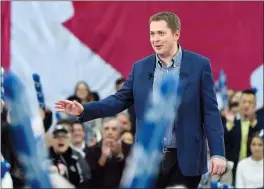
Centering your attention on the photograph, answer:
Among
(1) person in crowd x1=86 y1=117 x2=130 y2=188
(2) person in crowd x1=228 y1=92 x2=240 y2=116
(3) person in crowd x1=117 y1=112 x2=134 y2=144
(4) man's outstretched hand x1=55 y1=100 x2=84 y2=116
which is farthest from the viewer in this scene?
(2) person in crowd x1=228 y1=92 x2=240 y2=116

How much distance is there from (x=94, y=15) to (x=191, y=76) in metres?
6.85

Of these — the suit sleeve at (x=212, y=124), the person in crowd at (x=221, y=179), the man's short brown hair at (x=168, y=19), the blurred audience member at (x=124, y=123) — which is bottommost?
the person in crowd at (x=221, y=179)

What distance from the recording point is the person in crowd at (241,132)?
6836mm

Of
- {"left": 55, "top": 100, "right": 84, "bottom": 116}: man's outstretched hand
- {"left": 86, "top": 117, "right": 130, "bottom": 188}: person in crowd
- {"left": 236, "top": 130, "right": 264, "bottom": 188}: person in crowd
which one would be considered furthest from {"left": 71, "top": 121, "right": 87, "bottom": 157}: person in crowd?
{"left": 55, "top": 100, "right": 84, "bottom": 116}: man's outstretched hand

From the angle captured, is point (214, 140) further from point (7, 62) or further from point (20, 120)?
point (7, 62)

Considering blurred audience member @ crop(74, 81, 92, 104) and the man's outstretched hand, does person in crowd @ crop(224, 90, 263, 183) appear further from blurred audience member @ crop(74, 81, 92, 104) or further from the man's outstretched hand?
the man's outstretched hand

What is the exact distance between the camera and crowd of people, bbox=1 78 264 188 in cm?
529

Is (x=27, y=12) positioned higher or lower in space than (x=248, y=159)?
higher

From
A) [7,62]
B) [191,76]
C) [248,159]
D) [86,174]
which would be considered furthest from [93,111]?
[7,62]

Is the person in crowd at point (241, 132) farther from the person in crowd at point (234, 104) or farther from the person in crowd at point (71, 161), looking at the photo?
the person in crowd at point (71, 161)

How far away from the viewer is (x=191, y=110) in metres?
3.13

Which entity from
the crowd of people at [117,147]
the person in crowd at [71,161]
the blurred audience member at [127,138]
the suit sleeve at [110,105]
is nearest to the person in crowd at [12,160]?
the suit sleeve at [110,105]

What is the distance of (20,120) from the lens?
4.40ft

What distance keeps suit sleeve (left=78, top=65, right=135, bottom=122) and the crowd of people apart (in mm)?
1369
